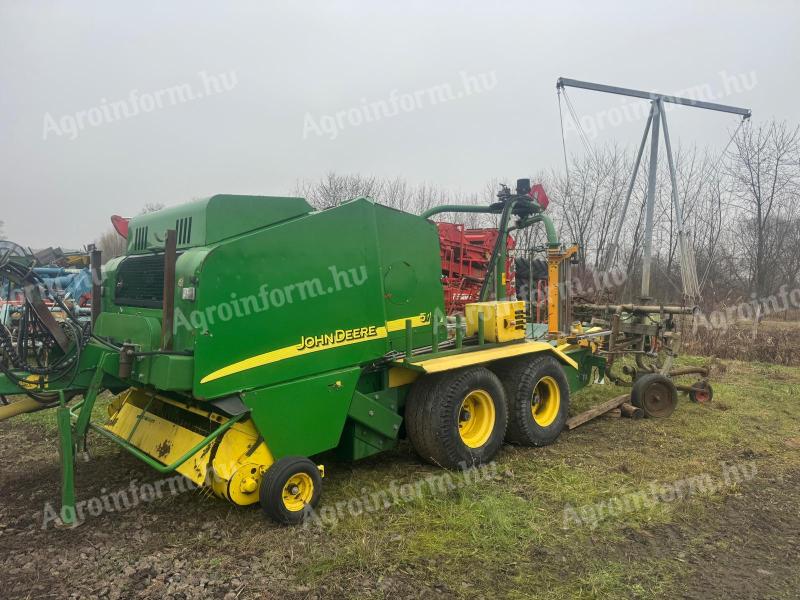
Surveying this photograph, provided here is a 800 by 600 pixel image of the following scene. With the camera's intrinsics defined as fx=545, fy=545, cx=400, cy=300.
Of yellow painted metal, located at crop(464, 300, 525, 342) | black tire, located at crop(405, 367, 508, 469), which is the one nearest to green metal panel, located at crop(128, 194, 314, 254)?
black tire, located at crop(405, 367, 508, 469)

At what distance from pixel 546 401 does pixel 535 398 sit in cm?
17

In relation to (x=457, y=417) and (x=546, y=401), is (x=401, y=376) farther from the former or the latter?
(x=546, y=401)

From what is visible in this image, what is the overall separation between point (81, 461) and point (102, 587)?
7.87 ft

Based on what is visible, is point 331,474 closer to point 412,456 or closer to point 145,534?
point 412,456

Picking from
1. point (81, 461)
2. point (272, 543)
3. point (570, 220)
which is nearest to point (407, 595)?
point (272, 543)

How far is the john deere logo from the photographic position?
13.4ft

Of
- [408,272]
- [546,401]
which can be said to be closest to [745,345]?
[546,401]

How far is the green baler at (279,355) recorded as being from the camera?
12.1 ft

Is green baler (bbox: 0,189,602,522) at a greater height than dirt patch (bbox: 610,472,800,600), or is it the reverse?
green baler (bbox: 0,189,602,522)

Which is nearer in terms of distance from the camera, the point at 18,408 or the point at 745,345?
the point at 18,408

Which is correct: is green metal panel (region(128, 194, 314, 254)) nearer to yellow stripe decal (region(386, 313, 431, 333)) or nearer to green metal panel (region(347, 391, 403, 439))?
yellow stripe decal (region(386, 313, 431, 333))

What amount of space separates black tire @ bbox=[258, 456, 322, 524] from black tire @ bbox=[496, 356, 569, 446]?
7.66 ft

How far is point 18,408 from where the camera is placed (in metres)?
4.07

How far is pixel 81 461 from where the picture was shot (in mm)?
5086
